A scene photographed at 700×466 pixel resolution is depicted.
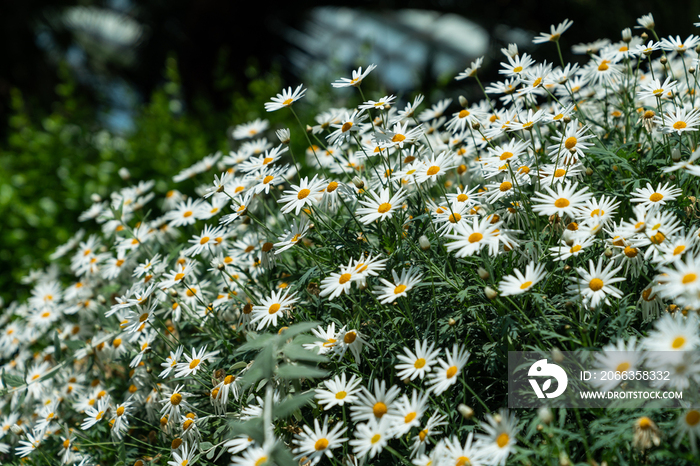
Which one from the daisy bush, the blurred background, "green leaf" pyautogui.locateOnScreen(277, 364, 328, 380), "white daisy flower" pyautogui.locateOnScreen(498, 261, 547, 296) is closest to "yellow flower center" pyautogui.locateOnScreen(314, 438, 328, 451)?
the daisy bush

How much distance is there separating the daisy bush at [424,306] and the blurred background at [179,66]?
125cm

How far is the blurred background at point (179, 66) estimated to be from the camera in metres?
4.41

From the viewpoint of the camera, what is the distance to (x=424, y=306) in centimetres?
154

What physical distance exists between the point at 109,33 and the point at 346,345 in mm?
11918

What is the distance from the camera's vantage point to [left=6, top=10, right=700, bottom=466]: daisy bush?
4.00ft

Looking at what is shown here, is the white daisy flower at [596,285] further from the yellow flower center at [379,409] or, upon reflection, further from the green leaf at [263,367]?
the green leaf at [263,367]

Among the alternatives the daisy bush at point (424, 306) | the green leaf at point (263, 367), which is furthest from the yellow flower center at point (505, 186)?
the green leaf at point (263, 367)

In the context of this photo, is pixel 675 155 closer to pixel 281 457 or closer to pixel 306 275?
pixel 306 275

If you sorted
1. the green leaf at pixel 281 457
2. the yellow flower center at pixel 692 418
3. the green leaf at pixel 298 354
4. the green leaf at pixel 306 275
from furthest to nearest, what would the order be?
the green leaf at pixel 306 275, the green leaf at pixel 298 354, the green leaf at pixel 281 457, the yellow flower center at pixel 692 418

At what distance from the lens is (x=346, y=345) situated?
1.48 m

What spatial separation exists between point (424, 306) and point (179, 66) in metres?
8.75

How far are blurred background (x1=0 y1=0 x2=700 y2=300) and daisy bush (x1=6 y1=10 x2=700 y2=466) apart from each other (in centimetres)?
125

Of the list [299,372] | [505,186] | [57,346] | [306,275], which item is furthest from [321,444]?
[57,346]

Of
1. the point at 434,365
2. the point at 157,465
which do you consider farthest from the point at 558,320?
the point at 157,465
